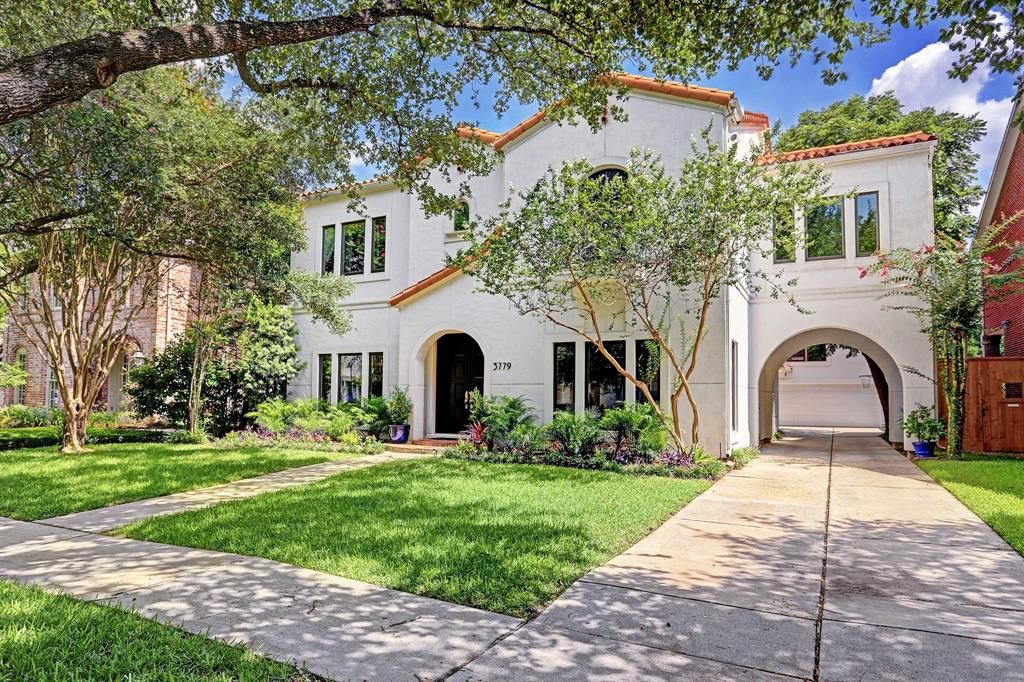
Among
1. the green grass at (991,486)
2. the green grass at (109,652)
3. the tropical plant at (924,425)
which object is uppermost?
the tropical plant at (924,425)

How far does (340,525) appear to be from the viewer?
20.9 ft

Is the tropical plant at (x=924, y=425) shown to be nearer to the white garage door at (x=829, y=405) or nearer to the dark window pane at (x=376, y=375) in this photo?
the dark window pane at (x=376, y=375)

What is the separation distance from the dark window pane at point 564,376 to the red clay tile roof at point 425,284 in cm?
309

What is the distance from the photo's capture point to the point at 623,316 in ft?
40.4

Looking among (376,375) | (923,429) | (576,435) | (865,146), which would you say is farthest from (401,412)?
(865,146)

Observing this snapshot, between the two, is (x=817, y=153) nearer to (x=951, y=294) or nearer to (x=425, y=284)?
(x=951, y=294)

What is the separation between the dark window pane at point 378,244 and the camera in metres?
16.5

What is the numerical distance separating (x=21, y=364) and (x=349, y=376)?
1457cm

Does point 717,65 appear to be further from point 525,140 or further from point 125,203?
point 125,203

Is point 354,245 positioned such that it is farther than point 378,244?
Yes

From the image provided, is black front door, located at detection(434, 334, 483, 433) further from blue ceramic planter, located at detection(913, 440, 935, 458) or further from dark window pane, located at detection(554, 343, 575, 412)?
blue ceramic planter, located at detection(913, 440, 935, 458)

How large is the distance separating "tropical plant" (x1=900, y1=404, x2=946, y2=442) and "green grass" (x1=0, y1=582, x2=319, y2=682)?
1352 centimetres

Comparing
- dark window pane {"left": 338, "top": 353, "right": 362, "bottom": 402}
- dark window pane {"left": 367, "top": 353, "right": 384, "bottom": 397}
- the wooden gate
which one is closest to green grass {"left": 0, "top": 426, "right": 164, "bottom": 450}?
dark window pane {"left": 338, "top": 353, "right": 362, "bottom": 402}

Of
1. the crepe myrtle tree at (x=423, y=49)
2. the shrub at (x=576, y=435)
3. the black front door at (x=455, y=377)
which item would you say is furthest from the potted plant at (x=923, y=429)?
the black front door at (x=455, y=377)
